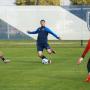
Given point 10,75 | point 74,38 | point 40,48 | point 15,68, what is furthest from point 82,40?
point 10,75

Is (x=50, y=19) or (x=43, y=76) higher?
(x=43, y=76)

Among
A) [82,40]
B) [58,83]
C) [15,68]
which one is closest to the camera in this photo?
[58,83]

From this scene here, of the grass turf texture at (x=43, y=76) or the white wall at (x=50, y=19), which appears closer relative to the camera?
the grass turf texture at (x=43, y=76)

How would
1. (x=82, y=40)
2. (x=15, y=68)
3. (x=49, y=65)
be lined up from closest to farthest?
(x=15, y=68), (x=49, y=65), (x=82, y=40)

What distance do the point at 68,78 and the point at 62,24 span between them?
20.8 m

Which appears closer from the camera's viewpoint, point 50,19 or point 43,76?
point 43,76

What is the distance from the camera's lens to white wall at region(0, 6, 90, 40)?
37.1 meters

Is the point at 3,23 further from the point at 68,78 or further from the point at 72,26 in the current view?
the point at 68,78

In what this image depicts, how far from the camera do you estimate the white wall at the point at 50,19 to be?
37.1 m

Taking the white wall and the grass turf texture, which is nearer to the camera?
the grass turf texture

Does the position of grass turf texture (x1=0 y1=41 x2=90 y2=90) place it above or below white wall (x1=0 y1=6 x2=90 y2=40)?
above

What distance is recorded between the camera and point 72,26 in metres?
37.0

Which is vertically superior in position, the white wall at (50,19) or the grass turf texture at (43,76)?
the grass turf texture at (43,76)

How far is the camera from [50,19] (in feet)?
124
